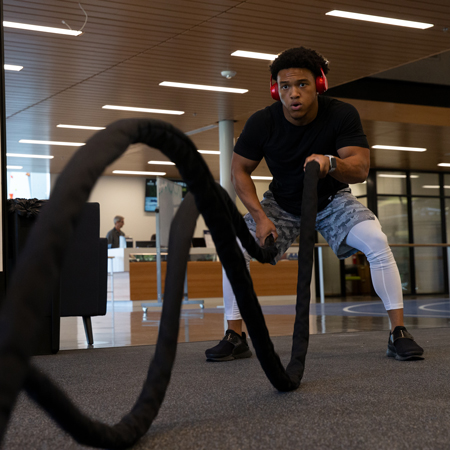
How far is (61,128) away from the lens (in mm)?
9430

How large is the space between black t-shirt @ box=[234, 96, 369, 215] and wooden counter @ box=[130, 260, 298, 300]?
6.38 m

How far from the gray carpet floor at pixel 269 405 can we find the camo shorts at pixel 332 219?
16.9 inches

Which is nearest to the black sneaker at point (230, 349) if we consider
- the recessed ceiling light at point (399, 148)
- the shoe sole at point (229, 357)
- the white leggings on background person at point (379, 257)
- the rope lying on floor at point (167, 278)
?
the shoe sole at point (229, 357)

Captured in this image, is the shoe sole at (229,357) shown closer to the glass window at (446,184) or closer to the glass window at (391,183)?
the glass window at (391,183)

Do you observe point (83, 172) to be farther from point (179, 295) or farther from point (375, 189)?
point (375, 189)

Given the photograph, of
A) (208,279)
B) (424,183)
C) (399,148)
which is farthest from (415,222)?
(208,279)

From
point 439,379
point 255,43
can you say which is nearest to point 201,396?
point 439,379

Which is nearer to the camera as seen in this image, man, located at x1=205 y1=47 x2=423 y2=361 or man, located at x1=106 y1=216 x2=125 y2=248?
man, located at x1=205 y1=47 x2=423 y2=361

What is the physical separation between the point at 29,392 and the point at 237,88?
719 centimetres

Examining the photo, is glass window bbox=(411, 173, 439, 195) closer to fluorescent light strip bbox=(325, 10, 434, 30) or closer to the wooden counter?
the wooden counter

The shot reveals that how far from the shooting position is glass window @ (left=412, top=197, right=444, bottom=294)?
13086 mm

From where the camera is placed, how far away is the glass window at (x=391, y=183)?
13.4 meters

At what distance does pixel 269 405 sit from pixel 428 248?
42.2 feet

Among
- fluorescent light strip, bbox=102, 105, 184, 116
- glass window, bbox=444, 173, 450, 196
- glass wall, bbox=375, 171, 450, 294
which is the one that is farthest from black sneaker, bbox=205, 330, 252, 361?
glass window, bbox=444, 173, 450, 196
